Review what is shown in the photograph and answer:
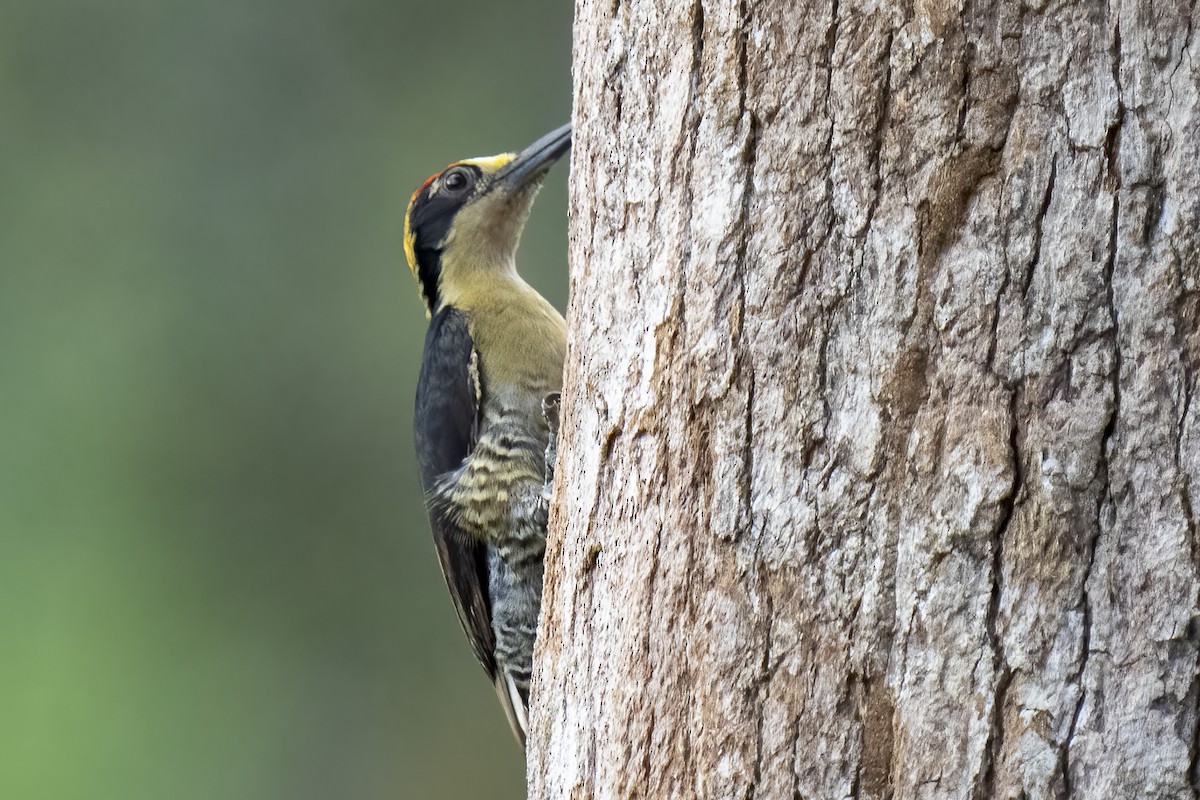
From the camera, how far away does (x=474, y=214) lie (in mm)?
3637

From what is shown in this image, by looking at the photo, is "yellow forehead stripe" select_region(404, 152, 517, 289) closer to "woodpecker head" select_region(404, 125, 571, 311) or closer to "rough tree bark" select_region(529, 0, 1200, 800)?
"woodpecker head" select_region(404, 125, 571, 311)

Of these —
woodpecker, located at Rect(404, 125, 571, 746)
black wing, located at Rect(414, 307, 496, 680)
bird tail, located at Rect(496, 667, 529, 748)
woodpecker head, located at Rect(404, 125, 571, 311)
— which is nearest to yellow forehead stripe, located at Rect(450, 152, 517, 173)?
woodpecker head, located at Rect(404, 125, 571, 311)

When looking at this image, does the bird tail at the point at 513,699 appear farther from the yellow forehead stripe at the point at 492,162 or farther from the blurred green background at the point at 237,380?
the blurred green background at the point at 237,380

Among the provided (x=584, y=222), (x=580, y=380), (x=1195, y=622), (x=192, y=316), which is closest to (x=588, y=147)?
(x=584, y=222)

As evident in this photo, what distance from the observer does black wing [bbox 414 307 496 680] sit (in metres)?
3.19

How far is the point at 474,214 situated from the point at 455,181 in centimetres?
16

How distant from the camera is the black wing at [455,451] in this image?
319cm

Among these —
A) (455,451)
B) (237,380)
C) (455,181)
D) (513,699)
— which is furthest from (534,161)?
(237,380)

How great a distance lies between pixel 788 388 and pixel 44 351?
8.26 meters

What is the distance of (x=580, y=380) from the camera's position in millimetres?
1786

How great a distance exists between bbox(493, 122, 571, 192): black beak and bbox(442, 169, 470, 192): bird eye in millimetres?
107

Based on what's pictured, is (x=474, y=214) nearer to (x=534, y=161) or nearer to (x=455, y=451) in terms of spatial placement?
(x=534, y=161)

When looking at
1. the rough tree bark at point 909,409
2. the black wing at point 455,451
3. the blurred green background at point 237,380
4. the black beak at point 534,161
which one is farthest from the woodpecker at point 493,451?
the blurred green background at point 237,380

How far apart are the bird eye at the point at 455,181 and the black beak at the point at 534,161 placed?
0.35 ft
